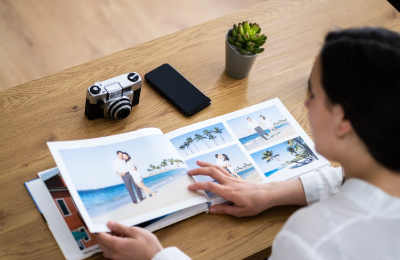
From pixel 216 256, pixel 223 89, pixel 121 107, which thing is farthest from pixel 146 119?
pixel 216 256

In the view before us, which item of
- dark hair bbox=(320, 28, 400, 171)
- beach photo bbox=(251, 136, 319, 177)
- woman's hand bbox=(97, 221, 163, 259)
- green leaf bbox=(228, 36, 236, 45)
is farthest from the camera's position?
green leaf bbox=(228, 36, 236, 45)

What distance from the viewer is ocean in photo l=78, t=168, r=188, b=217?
41.2 inches

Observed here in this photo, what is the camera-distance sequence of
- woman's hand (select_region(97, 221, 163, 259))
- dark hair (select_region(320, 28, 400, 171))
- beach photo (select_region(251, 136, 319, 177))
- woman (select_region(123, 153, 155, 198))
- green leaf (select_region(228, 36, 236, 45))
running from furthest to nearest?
green leaf (select_region(228, 36, 236, 45)) → beach photo (select_region(251, 136, 319, 177)) → woman (select_region(123, 153, 155, 198)) → woman's hand (select_region(97, 221, 163, 259)) → dark hair (select_region(320, 28, 400, 171))

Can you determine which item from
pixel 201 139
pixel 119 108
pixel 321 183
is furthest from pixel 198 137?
pixel 321 183

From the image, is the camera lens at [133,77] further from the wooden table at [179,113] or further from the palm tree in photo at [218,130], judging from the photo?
the palm tree in photo at [218,130]

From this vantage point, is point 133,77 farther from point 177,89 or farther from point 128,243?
point 128,243

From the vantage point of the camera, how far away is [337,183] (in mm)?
1172

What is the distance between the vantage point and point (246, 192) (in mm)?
1120

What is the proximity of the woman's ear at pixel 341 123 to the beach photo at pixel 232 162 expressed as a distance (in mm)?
345

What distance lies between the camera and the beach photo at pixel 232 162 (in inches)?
47.1

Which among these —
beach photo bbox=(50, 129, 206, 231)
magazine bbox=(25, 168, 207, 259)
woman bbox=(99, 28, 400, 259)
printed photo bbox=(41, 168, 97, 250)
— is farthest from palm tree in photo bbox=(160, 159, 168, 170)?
woman bbox=(99, 28, 400, 259)

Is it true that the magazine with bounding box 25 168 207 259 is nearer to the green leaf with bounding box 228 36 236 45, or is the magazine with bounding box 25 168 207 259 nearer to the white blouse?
the white blouse

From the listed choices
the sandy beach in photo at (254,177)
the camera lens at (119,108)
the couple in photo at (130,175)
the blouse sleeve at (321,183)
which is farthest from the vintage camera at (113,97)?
the blouse sleeve at (321,183)

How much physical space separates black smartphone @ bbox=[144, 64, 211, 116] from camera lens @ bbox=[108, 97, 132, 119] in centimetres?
13
